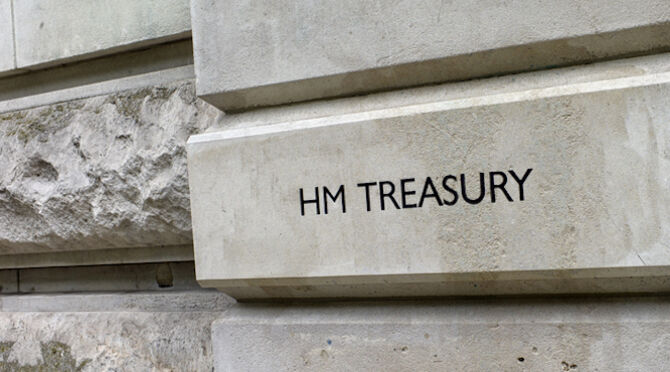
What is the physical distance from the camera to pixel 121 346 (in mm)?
2336

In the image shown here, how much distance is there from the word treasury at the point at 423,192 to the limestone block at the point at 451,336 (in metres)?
0.31

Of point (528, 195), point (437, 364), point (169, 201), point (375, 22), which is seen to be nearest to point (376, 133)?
point (375, 22)

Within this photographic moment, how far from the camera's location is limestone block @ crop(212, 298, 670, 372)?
1.58 m

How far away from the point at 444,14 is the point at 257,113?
67 cm

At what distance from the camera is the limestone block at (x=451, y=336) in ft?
5.19

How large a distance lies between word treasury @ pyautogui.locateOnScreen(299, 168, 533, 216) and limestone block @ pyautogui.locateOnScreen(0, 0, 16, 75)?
5.19 ft

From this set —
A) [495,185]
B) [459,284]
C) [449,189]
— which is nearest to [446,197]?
[449,189]

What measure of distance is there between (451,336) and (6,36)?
2.18 m

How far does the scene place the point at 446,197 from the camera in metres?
1.69

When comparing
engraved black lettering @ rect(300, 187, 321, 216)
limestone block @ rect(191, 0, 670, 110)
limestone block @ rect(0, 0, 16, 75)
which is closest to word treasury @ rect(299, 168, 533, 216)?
engraved black lettering @ rect(300, 187, 321, 216)

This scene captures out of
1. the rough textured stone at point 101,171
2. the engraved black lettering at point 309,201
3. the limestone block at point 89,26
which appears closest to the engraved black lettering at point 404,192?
the engraved black lettering at point 309,201

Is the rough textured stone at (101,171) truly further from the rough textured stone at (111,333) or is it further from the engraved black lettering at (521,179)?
the engraved black lettering at (521,179)

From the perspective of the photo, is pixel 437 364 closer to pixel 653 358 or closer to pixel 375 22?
pixel 653 358

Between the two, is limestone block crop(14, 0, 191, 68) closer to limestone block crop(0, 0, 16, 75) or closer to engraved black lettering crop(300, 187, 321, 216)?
limestone block crop(0, 0, 16, 75)
